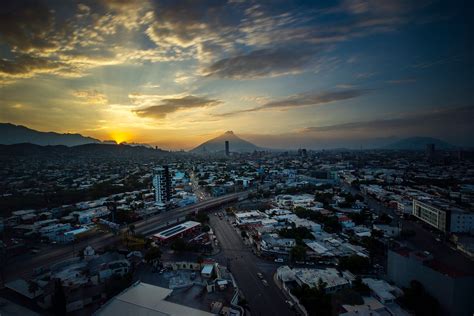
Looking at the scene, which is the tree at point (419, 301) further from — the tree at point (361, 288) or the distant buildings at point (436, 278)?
the tree at point (361, 288)

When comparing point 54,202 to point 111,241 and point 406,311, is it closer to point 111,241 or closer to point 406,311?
point 111,241

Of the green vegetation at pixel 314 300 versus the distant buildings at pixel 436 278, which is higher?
the distant buildings at pixel 436 278

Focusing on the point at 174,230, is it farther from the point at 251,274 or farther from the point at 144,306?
the point at 144,306

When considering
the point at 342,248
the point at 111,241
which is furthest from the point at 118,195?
the point at 342,248

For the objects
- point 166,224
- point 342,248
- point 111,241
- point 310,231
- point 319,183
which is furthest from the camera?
point 319,183

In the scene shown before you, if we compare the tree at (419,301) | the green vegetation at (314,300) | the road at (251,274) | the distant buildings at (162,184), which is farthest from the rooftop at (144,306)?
the distant buildings at (162,184)

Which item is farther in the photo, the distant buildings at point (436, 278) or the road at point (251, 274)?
the road at point (251, 274)
